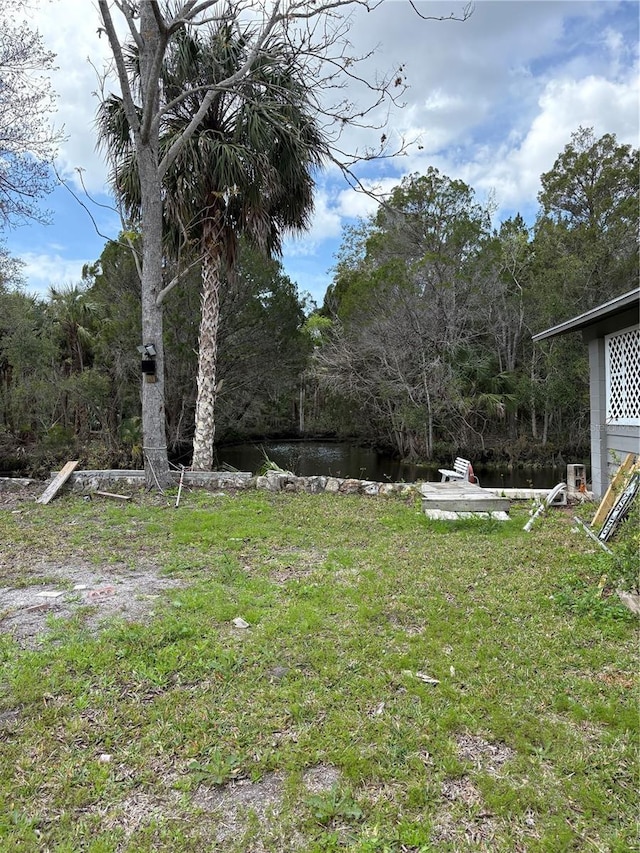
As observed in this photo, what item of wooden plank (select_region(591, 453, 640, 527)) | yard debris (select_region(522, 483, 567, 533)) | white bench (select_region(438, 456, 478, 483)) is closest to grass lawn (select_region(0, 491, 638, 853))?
wooden plank (select_region(591, 453, 640, 527))

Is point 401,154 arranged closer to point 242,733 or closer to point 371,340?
point 242,733

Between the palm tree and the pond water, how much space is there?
4.45m

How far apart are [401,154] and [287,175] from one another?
2.97 metres

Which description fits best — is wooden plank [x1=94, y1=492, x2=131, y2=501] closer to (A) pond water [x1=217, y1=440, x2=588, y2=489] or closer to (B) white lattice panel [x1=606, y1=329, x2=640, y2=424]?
(A) pond water [x1=217, y1=440, x2=588, y2=489]

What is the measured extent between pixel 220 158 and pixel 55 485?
544 centimetres

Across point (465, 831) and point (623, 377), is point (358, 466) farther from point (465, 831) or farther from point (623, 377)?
point (465, 831)

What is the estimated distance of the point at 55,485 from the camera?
6891 millimetres

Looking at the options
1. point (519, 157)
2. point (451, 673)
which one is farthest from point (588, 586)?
point (519, 157)

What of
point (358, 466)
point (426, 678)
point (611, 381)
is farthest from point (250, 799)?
point (358, 466)

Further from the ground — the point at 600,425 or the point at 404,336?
the point at 404,336

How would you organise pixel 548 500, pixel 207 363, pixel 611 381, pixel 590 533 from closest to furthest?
pixel 590 533 → pixel 548 500 → pixel 611 381 → pixel 207 363

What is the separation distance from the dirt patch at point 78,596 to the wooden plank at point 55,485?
2954 millimetres

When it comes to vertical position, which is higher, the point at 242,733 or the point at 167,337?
the point at 167,337

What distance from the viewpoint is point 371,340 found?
14.2 metres
